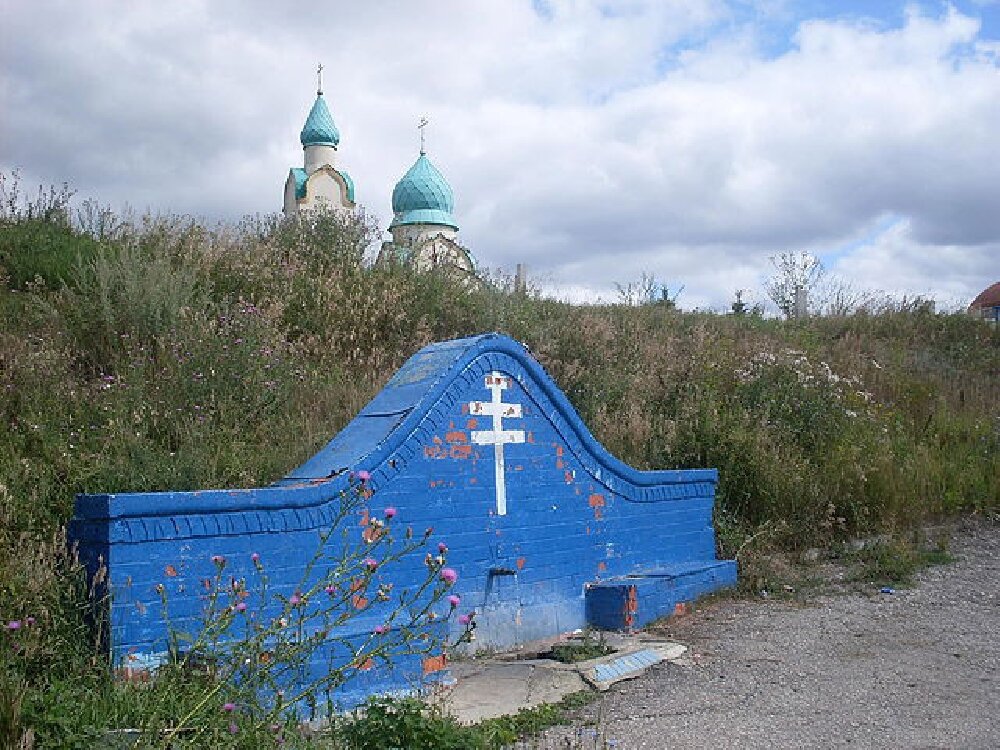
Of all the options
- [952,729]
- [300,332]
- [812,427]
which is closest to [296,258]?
[300,332]

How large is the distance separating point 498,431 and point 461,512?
71cm

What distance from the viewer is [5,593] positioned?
15.4 feet

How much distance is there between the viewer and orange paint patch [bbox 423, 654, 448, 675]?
5577mm

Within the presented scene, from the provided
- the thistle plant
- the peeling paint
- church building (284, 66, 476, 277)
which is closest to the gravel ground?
the peeling paint

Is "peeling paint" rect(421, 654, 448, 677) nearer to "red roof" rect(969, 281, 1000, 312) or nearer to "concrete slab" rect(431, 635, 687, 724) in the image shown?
"concrete slab" rect(431, 635, 687, 724)

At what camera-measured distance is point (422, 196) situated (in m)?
32.7

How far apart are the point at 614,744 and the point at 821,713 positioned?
1.41m

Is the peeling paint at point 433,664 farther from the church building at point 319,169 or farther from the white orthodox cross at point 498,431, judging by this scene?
the church building at point 319,169

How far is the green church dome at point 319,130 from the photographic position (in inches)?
1473

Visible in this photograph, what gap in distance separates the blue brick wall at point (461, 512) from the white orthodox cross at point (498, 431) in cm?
1

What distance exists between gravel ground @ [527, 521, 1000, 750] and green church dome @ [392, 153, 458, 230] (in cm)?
2496

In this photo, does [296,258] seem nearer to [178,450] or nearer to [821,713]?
[178,450]

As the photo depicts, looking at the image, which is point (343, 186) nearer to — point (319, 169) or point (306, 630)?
point (319, 169)

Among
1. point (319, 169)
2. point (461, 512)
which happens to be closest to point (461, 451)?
point (461, 512)
